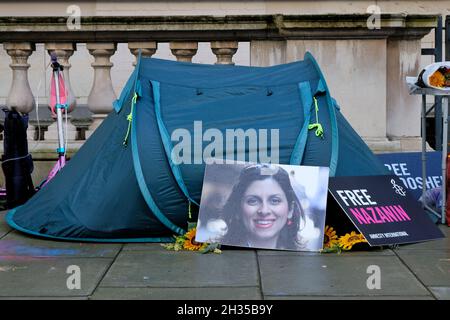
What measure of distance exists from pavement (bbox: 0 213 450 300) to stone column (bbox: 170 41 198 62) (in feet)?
8.36

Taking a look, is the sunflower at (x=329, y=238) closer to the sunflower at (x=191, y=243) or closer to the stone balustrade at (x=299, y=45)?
the sunflower at (x=191, y=243)

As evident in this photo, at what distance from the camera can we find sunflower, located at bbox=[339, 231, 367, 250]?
20.2ft

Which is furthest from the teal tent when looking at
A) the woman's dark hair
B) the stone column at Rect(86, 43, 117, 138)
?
the stone column at Rect(86, 43, 117, 138)

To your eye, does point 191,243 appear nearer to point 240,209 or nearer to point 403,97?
point 240,209

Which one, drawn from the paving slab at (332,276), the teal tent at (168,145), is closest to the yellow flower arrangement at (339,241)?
the paving slab at (332,276)

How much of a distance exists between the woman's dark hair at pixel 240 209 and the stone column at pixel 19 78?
301 centimetres

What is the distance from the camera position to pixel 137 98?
6.64 m

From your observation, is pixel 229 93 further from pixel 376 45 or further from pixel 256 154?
pixel 376 45

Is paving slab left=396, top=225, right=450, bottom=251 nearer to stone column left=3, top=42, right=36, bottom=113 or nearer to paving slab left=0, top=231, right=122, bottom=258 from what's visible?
paving slab left=0, top=231, right=122, bottom=258

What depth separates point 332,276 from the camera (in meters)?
5.44

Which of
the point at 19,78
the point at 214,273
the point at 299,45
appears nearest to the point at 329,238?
the point at 214,273

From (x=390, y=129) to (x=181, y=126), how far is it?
109 inches
